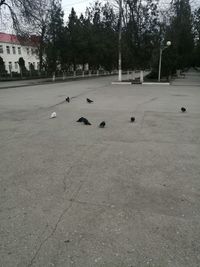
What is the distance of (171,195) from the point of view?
380cm

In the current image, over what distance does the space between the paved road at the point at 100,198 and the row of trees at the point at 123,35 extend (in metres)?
22.0

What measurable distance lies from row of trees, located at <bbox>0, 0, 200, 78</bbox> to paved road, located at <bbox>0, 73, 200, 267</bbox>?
22.0m

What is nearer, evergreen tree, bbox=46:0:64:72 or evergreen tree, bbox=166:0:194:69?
evergreen tree, bbox=46:0:64:72

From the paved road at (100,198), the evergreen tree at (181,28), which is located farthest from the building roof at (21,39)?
the paved road at (100,198)

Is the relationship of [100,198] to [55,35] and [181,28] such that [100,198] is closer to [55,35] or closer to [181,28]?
[55,35]

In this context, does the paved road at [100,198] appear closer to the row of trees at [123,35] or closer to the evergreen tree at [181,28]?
the row of trees at [123,35]

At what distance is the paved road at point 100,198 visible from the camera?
2670mm

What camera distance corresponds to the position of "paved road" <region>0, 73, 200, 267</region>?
8.76ft

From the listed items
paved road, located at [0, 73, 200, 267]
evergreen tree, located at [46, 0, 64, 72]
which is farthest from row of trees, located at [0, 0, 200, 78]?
paved road, located at [0, 73, 200, 267]

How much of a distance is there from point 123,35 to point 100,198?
29.1 m

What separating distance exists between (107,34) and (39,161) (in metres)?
39.2

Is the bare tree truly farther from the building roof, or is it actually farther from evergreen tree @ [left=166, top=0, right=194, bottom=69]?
evergreen tree @ [left=166, top=0, right=194, bottom=69]

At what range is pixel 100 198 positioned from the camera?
3715 millimetres

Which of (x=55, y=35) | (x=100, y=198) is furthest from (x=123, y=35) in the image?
(x=100, y=198)
